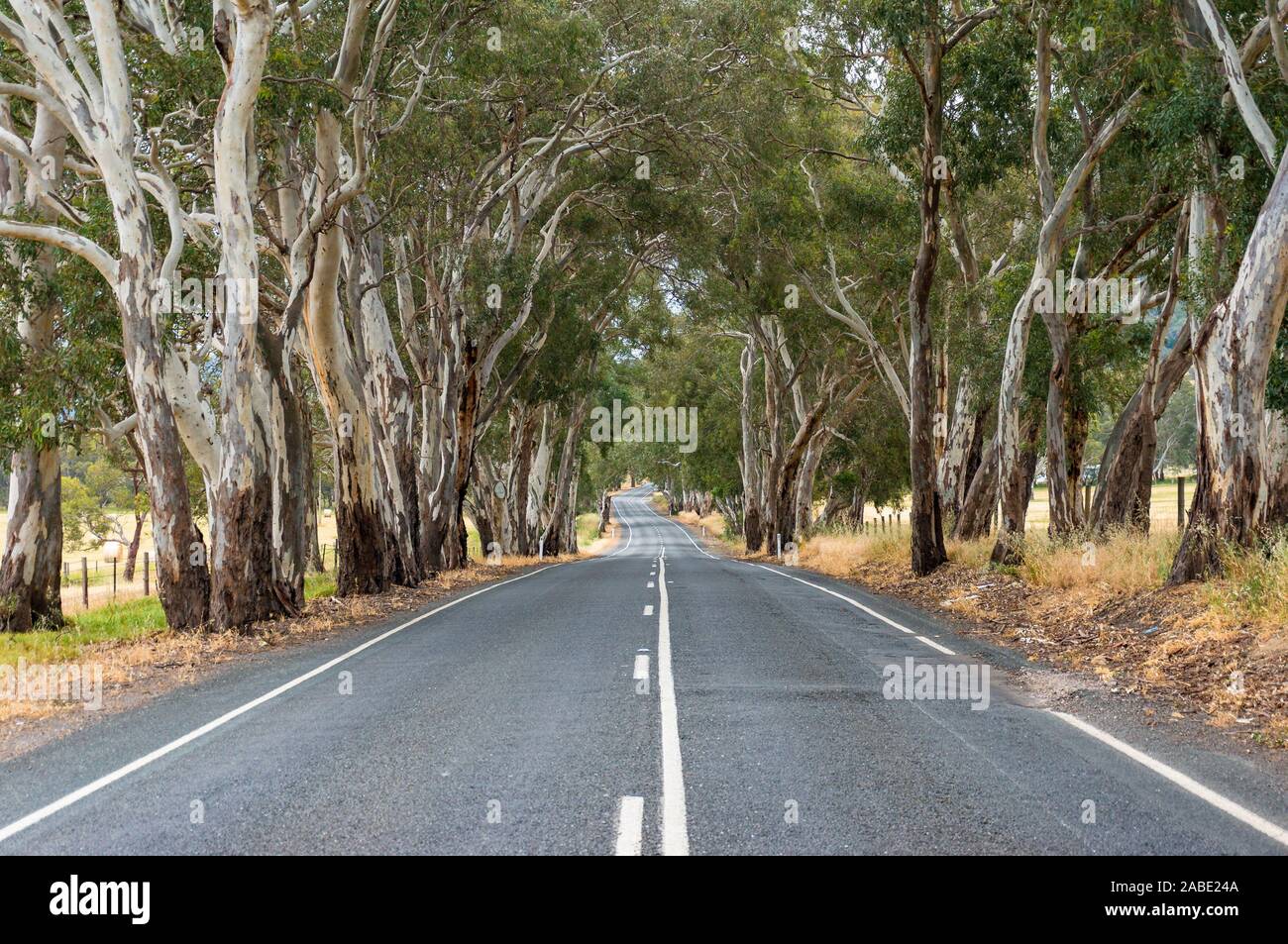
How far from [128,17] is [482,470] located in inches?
954

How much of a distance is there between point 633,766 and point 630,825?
4.05ft

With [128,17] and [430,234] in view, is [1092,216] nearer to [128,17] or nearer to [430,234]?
[430,234]

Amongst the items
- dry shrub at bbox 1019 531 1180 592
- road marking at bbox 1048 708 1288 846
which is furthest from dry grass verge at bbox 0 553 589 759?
dry shrub at bbox 1019 531 1180 592

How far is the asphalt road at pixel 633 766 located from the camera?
17.9ft

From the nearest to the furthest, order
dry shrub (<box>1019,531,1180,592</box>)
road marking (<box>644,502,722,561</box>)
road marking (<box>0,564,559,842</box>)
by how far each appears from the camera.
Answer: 1. road marking (<box>0,564,559,842</box>)
2. dry shrub (<box>1019,531,1180,592</box>)
3. road marking (<box>644,502,722,561</box>)

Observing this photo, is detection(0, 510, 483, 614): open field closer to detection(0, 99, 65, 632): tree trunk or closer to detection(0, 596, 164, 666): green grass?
detection(0, 596, 164, 666): green grass

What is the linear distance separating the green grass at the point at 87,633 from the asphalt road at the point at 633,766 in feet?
9.92

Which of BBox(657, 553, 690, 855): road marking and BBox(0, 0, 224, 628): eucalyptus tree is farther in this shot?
BBox(0, 0, 224, 628): eucalyptus tree

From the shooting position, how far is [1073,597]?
47.9 ft

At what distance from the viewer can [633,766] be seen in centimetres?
680

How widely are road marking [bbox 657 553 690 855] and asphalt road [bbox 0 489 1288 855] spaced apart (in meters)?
0.02

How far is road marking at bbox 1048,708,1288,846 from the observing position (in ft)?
18.0

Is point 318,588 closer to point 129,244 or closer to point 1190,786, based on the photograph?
point 129,244
